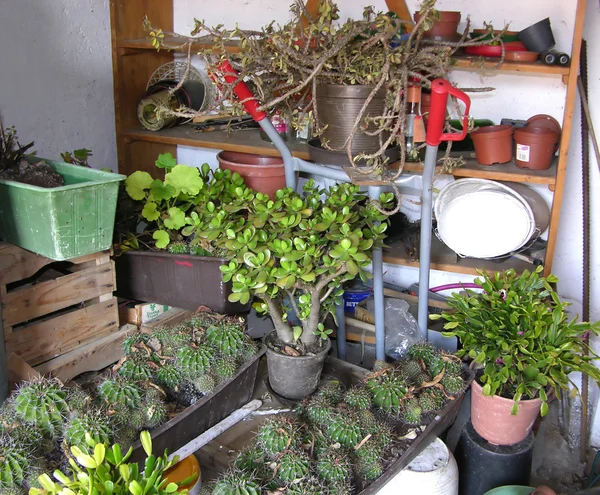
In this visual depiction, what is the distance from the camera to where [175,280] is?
80.7 inches

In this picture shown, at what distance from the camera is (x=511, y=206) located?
2.04 meters

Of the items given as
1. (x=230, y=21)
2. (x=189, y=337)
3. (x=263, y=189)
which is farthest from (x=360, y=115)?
(x=230, y=21)

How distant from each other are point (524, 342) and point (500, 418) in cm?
27

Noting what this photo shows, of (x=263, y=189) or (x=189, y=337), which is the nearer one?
(x=189, y=337)

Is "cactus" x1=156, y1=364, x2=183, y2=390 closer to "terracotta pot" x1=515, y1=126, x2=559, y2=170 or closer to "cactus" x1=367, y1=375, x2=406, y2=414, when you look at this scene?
"cactus" x1=367, y1=375, x2=406, y2=414

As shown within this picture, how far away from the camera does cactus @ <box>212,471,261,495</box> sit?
1308 mm

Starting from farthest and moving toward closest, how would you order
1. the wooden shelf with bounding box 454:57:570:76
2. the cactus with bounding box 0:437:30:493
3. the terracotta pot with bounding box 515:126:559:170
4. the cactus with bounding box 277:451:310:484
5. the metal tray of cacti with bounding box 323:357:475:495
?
1. the terracotta pot with bounding box 515:126:559:170
2. the wooden shelf with bounding box 454:57:570:76
3. the metal tray of cacti with bounding box 323:357:475:495
4. the cactus with bounding box 277:451:310:484
5. the cactus with bounding box 0:437:30:493

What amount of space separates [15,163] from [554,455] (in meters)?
2.21

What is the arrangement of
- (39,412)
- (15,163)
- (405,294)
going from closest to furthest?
(39,412), (15,163), (405,294)

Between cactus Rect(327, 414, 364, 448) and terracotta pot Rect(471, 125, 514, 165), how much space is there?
1141 mm

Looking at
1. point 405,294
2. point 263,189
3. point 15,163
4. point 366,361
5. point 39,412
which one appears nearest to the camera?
point 39,412

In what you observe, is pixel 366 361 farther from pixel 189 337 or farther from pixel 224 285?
pixel 189 337

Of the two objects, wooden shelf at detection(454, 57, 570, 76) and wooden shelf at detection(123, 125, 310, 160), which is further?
wooden shelf at detection(123, 125, 310, 160)

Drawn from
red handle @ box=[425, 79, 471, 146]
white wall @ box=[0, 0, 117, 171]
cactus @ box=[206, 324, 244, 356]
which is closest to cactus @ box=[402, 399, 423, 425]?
cactus @ box=[206, 324, 244, 356]
